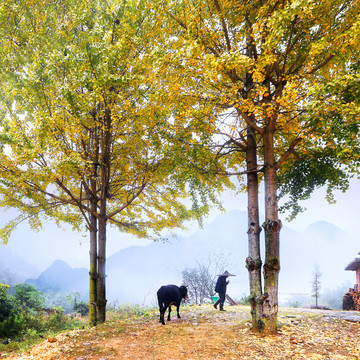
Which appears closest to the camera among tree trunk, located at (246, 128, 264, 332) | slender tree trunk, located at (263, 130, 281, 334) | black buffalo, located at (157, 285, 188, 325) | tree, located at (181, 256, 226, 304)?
slender tree trunk, located at (263, 130, 281, 334)

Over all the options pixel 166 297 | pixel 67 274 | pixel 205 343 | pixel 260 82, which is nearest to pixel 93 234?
pixel 166 297

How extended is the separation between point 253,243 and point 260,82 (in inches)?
175

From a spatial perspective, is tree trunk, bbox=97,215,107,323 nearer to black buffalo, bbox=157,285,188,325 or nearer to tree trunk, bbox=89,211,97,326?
tree trunk, bbox=89,211,97,326

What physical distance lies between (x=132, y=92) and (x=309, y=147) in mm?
6062

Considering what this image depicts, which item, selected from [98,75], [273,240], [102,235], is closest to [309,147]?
[273,240]

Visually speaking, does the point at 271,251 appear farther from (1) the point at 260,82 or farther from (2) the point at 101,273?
(2) the point at 101,273

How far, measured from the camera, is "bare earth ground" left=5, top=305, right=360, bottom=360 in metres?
5.28

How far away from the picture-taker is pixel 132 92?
356 inches

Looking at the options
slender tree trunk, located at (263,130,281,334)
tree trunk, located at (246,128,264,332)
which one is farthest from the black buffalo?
slender tree trunk, located at (263,130,281,334)

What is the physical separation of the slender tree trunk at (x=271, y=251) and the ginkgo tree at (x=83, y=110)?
3.19 m

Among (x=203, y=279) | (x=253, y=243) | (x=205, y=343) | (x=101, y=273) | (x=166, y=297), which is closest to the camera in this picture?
(x=205, y=343)

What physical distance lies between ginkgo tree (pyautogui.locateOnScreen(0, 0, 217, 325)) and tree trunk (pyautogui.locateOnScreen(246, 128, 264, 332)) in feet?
8.39

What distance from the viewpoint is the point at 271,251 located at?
6.67 m

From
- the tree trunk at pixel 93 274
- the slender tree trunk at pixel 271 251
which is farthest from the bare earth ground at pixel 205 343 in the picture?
the tree trunk at pixel 93 274
